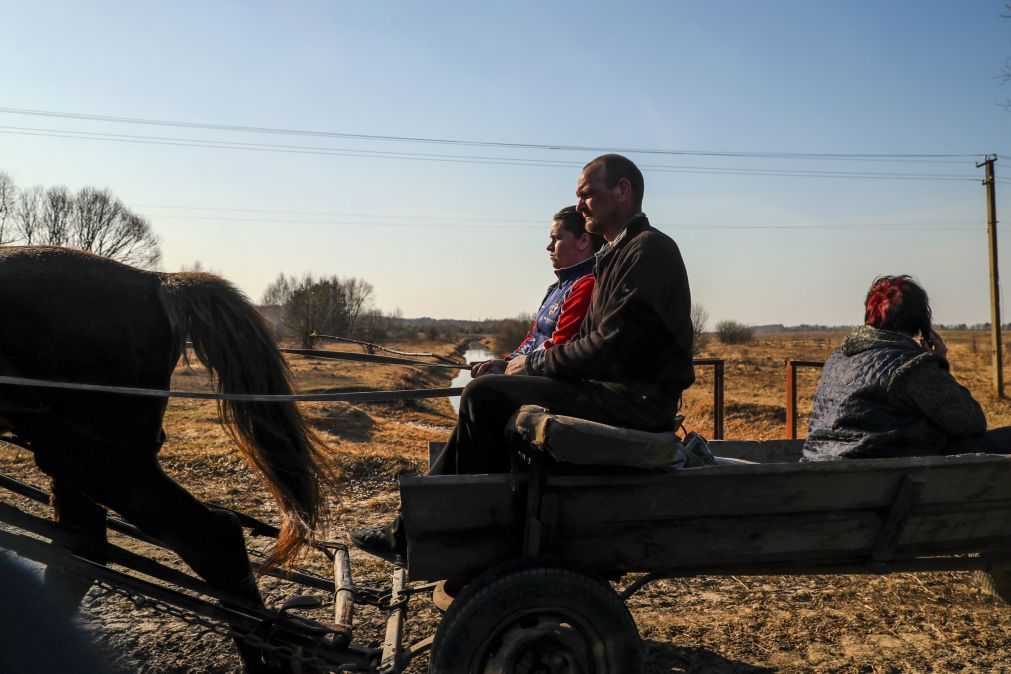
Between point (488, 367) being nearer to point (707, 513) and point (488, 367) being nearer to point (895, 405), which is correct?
point (707, 513)

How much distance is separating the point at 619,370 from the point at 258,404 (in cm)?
158

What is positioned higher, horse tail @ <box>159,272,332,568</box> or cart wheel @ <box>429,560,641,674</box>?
horse tail @ <box>159,272,332,568</box>

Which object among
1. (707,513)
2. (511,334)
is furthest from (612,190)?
(511,334)

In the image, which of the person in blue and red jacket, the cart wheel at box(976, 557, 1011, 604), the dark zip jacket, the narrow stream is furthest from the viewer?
the narrow stream

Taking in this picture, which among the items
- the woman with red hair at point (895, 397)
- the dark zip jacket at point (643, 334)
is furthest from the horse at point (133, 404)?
the woman with red hair at point (895, 397)

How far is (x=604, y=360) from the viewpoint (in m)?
2.37

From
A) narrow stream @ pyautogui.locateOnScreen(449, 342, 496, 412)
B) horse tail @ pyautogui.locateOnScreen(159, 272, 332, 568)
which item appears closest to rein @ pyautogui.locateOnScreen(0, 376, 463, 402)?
narrow stream @ pyautogui.locateOnScreen(449, 342, 496, 412)

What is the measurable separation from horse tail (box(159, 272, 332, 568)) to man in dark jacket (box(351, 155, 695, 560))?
0.90m

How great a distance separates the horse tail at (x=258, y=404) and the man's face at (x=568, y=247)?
150 cm

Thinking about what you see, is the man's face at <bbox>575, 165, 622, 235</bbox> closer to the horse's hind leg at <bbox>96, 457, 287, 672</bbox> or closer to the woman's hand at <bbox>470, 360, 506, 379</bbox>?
the woman's hand at <bbox>470, 360, 506, 379</bbox>

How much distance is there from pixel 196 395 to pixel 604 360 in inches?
58.8

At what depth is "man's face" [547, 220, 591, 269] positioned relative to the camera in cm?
362

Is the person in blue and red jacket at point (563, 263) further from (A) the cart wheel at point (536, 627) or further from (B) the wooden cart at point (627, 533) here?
(A) the cart wheel at point (536, 627)

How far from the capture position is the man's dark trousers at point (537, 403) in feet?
7.77
